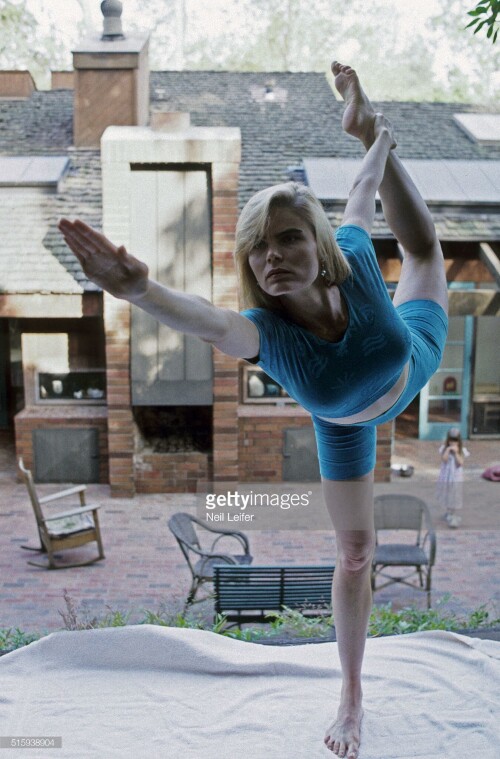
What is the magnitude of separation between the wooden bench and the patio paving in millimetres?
348

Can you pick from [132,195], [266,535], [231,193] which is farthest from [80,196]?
[266,535]

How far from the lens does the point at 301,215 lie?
128 cm

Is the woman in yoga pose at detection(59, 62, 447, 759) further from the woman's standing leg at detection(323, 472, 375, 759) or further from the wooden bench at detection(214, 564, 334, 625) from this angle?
the wooden bench at detection(214, 564, 334, 625)

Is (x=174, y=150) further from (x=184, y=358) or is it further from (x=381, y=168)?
(x=381, y=168)

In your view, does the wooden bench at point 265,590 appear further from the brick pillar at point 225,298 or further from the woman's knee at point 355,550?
the brick pillar at point 225,298

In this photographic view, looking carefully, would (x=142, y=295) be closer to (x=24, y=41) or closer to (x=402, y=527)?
(x=402, y=527)

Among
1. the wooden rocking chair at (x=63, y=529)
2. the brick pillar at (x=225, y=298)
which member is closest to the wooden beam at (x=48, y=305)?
the brick pillar at (x=225, y=298)

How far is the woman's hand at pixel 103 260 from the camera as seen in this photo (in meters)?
0.96

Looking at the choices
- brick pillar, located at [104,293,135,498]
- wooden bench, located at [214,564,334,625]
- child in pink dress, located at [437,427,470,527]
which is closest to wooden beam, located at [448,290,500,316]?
child in pink dress, located at [437,427,470,527]

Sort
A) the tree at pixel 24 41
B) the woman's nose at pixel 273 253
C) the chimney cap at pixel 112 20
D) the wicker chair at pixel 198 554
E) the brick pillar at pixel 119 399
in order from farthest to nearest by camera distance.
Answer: the brick pillar at pixel 119 399
the chimney cap at pixel 112 20
the tree at pixel 24 41
the wicker chair at pixel 198 554
the woman's nose at pixel 273 253

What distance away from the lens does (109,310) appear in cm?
560

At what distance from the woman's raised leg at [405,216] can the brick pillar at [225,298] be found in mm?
3618

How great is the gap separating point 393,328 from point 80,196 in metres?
5.39

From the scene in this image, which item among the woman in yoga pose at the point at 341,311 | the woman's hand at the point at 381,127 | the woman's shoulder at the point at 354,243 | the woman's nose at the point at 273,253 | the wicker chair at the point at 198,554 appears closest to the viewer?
the woman in yoga pose at the point at 341,311
